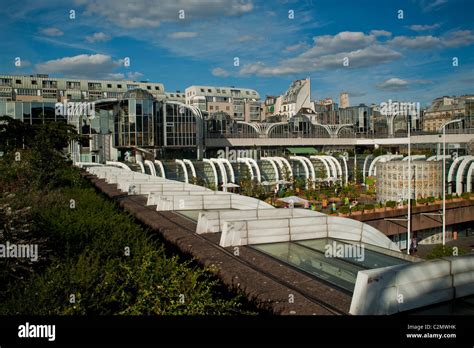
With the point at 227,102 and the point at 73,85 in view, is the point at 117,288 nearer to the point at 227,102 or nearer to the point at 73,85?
the point at 73,85

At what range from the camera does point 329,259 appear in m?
7.14

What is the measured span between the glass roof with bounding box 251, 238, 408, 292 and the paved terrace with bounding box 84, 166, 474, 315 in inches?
0.7

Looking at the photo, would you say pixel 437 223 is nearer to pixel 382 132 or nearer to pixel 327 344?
pixel 327 344

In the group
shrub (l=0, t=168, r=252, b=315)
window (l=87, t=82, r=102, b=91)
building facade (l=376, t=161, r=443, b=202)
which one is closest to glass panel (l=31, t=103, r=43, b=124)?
window (l=87, t=82, r=102, b=91)

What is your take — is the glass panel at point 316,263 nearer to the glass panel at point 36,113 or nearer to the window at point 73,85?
the glass panel at point 36,113

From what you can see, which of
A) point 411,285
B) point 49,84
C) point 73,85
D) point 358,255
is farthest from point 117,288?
point 73,85

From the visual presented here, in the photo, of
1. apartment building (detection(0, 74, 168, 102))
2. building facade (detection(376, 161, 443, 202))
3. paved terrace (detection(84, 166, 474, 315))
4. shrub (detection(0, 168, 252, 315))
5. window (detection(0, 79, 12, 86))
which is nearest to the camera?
shrub (detection(0, 168, 252, 315))

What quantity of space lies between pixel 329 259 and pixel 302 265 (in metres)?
0.73

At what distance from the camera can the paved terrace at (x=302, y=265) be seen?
4734 millimetres

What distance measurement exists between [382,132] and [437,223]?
55.4 metres

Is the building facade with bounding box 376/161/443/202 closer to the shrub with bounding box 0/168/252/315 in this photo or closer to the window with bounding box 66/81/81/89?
the shrub with bounding box 0/168/252/315

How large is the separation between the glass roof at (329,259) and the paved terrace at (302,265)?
0.06ft

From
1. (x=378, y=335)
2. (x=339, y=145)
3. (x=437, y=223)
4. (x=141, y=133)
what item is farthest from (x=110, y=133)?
(x=378, y=335)

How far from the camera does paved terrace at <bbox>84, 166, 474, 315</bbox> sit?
4734mm
